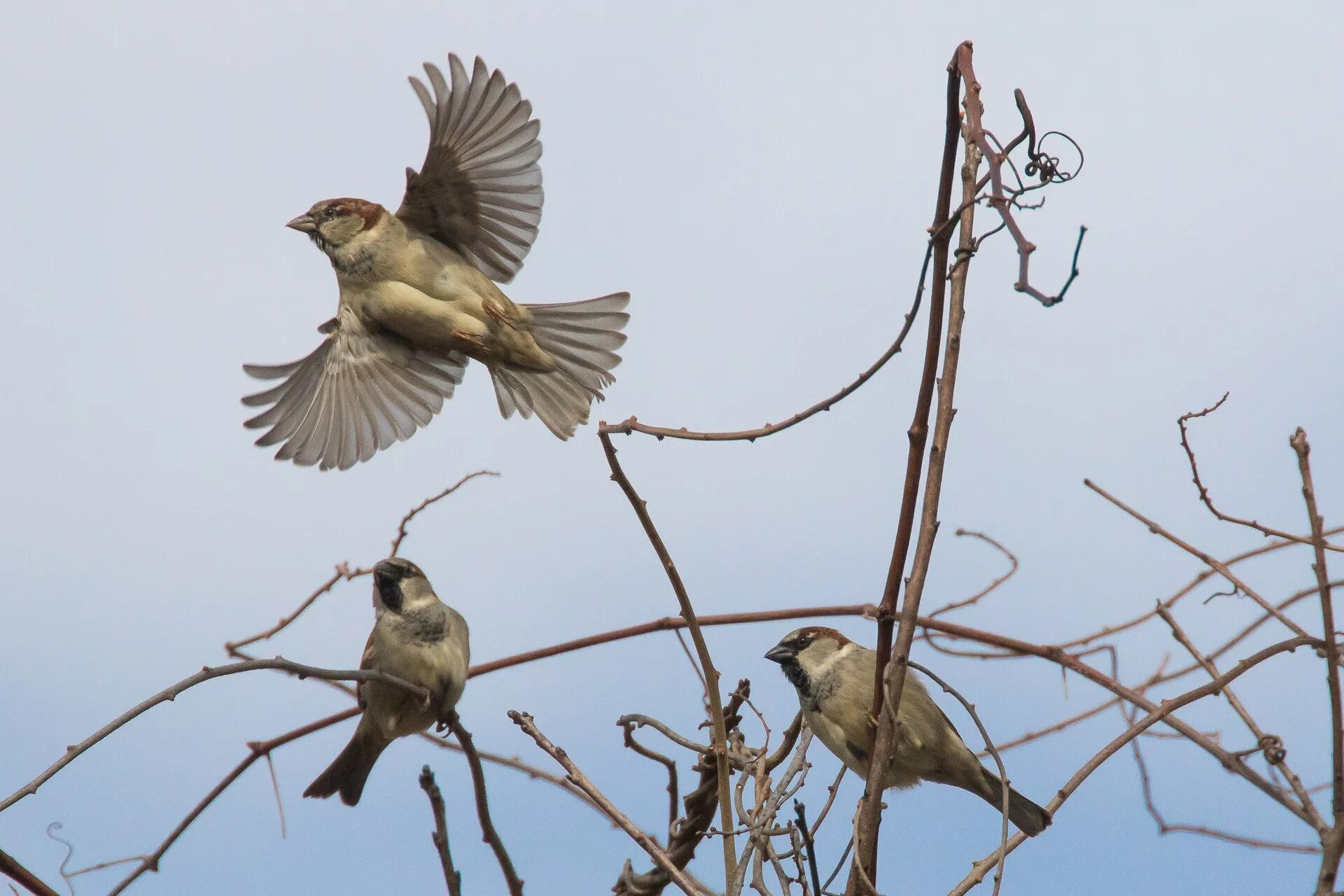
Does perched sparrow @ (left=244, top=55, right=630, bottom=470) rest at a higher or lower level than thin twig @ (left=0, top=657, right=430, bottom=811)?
higher

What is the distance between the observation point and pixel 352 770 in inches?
129

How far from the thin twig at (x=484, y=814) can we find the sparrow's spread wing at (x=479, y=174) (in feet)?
5.92

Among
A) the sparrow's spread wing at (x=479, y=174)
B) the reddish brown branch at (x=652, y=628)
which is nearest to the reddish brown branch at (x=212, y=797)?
the reddish brown branch at (x=652, y=628)

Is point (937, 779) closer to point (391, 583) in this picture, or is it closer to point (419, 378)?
point (391, 583)

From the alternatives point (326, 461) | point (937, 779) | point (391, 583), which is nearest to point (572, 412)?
point (326, 461)

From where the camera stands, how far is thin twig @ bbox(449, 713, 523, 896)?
209 cm

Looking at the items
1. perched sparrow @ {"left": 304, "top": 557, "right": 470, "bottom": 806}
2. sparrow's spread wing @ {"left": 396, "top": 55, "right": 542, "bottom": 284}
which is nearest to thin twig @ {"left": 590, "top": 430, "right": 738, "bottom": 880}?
perched sparrow @ {"left": 304, "top": 557, "right": 470, "bottom": 806}

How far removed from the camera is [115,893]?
2277 millimetres

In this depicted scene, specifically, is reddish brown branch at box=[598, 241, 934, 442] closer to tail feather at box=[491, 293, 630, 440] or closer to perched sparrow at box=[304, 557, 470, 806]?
perched sparrow at box=[304, 557, 470, 806]

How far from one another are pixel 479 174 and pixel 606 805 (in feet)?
7.64

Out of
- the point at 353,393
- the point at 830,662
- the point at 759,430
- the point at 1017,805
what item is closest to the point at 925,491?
the point at 759,430

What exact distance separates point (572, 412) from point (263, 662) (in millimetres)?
2559

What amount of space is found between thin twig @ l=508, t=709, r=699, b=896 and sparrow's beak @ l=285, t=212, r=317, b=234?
229 centimetres

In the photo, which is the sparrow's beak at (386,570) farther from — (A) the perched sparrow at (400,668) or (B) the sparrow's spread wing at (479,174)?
(B) the sparrow's spread wing at (479,174)
